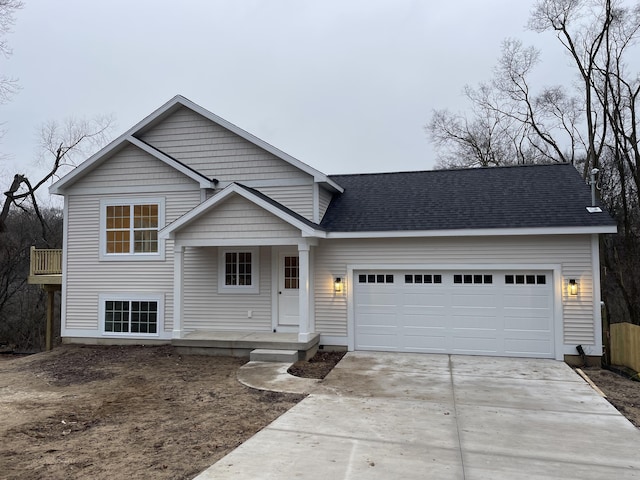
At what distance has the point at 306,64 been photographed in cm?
2500

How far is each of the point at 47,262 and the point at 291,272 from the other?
315 inches

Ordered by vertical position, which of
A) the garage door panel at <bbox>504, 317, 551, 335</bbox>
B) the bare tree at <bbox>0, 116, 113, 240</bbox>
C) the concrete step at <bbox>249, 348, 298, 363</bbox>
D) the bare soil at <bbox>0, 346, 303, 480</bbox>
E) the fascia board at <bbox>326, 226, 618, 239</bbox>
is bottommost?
the bare soil at <bbox>0, 346, 303, 480</bbox>

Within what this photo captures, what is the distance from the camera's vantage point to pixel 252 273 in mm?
10883

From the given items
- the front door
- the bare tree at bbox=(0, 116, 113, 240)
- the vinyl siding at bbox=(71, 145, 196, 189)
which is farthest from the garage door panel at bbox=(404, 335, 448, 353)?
the bare tree at bbox=(0, 116, 113, 240)

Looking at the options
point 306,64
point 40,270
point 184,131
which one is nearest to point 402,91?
point 306,64

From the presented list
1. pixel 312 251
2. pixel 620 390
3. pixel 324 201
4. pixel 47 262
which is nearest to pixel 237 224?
pixel 312 251

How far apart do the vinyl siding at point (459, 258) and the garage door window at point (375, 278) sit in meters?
0.31

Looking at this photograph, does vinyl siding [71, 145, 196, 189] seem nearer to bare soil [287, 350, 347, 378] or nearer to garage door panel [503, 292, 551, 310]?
bare soil [287, 350, 347, 378]

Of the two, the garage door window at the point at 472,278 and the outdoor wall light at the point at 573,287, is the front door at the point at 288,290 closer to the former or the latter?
the garage door window at the point at 472,278

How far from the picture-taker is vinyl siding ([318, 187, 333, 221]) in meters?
11.0

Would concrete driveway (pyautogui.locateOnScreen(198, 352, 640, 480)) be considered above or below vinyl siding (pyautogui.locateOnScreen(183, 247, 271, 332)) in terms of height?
below

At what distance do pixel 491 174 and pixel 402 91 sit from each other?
619 inches

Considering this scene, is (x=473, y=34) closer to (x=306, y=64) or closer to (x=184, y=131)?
(x=306, y=64)

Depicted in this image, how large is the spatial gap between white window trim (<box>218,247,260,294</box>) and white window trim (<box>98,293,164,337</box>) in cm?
170
